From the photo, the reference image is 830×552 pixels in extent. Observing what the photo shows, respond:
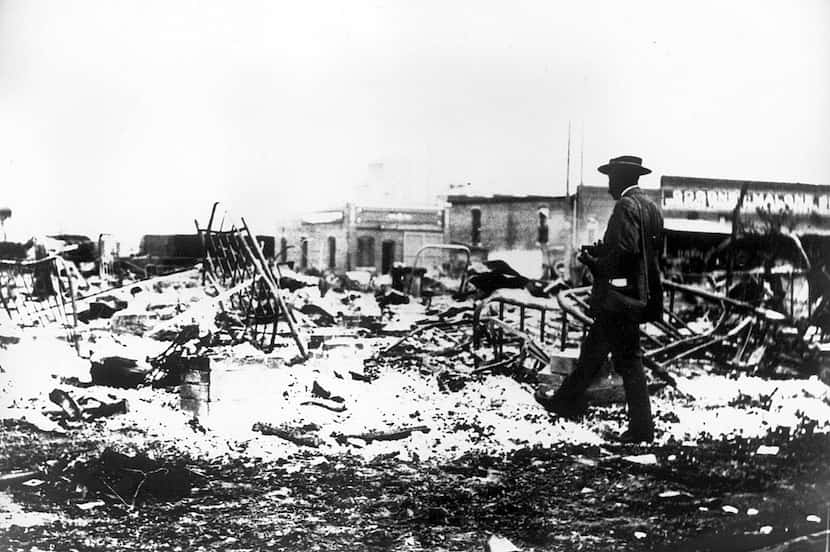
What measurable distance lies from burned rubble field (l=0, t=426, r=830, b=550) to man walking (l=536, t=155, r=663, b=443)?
20 cm

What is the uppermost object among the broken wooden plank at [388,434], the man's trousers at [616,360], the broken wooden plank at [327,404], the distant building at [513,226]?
the distant building at [513,226]

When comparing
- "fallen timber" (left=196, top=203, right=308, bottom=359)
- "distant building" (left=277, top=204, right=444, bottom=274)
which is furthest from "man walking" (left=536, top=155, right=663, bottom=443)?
"fallen timber" (left=196, top=203, right=308, bottom=359)

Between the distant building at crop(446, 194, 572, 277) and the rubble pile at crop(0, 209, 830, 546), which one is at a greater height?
the distant building at crop(446, 194, 572, 277)

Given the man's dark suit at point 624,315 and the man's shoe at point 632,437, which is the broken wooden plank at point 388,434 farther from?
the man's shoe at point 632,437

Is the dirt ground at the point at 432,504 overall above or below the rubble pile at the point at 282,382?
below

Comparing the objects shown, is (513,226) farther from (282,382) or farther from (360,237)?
(282,382)

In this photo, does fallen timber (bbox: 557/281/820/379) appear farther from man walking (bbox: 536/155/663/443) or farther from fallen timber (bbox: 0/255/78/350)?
fallen timber (bbox: 0/255/78/350)

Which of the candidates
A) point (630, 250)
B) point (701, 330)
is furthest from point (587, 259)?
point (701, 330)

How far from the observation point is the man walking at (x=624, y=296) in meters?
2.64

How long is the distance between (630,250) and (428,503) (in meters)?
1.29

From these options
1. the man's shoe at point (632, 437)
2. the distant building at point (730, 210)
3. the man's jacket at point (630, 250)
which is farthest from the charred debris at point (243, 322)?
the distant building at point (730, 210)

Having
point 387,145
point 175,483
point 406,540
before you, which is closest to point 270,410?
point 175,483

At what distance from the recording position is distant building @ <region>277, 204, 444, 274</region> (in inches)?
97.5

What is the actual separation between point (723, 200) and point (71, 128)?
272 cm
